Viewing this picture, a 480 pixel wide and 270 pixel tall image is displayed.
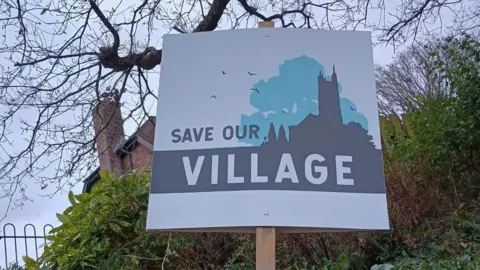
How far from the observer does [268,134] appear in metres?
1.93

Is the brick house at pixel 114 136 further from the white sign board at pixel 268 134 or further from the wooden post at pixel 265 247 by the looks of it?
the wooden post at pixel 265 247

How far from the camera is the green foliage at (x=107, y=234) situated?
3434 millimetres

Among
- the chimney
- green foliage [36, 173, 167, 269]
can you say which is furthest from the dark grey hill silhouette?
the chimney

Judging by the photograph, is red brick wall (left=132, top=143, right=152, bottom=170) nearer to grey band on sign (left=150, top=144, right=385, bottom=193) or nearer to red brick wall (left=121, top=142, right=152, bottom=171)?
red brick wall (left=121, top=142, right=152, bottom=171)

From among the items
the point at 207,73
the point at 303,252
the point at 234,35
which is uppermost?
the point at 234,35

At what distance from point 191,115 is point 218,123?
124 millimetres

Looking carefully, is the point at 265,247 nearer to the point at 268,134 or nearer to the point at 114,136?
the point at 268,134

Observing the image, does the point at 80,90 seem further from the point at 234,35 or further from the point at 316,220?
the point at 316,220

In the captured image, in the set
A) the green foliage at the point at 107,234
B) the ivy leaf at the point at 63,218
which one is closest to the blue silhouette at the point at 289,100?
the green foliage at the point at 107,234

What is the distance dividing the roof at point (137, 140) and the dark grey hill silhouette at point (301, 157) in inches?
111

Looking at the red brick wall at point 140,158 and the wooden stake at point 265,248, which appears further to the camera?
the red brick wall at point 140,158

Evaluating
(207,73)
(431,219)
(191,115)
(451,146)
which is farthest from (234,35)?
(451,146)

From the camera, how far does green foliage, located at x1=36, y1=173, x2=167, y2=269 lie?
343cm

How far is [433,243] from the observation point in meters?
2.93
